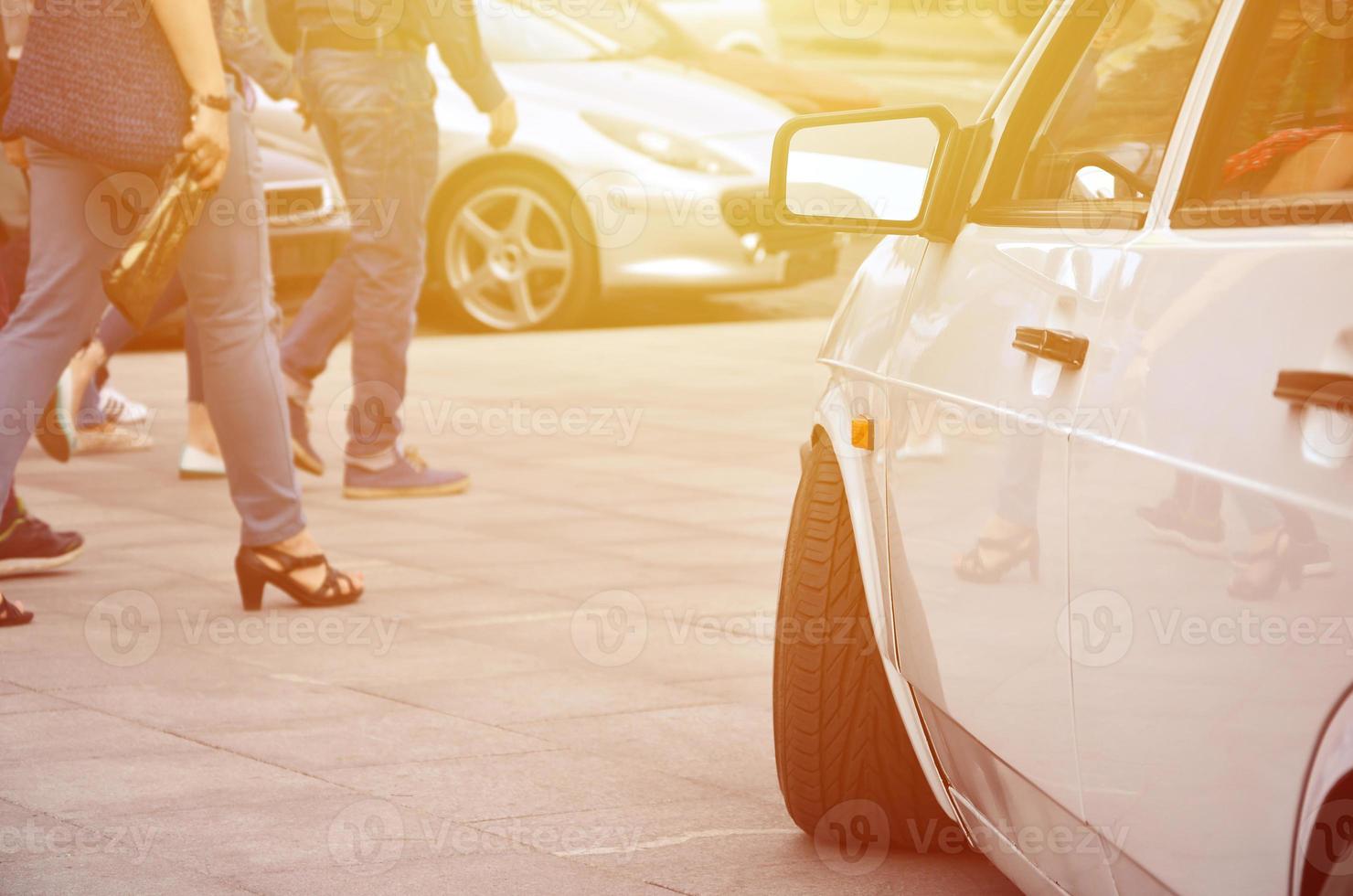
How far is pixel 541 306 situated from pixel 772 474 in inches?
170

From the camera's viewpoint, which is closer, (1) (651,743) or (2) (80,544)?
(1) (651,743)

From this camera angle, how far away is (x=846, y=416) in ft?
11.4

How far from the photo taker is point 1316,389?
197cm

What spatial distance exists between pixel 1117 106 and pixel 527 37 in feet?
31.5

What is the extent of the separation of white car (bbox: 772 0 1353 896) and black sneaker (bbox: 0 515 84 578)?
9.30ft

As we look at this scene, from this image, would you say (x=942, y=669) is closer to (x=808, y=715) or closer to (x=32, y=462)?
(x=808, y=715)

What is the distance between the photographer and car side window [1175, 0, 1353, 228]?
237 cm

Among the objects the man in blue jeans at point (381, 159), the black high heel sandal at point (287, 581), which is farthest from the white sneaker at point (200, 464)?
the black high heel sandal at point (287, 581)

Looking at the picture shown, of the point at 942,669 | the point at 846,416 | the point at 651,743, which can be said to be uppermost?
the point at 846,416

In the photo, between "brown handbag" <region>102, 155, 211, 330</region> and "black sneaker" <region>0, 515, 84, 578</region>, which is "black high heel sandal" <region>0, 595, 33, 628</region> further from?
"brown handbag" <region>102, 155, 211, 330</region>

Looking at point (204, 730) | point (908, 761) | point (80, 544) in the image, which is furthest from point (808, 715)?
point (80, 544)

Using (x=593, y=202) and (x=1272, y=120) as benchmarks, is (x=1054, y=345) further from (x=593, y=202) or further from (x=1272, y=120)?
(x=593, y=202)

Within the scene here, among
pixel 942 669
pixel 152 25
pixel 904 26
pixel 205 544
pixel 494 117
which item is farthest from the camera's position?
pixel 904 26

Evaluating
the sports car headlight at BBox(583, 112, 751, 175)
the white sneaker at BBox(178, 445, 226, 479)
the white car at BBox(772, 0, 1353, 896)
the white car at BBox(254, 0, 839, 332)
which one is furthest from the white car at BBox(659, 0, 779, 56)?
the white car at BBox(772, 0, 1353, 896)
